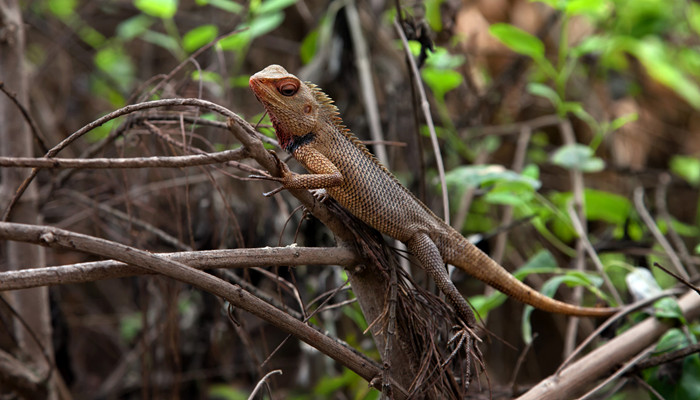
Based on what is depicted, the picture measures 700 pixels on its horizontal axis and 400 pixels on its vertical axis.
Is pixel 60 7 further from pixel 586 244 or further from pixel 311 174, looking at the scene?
pixel 586 244

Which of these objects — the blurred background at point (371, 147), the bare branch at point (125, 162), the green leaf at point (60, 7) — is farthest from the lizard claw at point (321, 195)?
the green leaf at point (60, 7)

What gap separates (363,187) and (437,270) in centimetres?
48

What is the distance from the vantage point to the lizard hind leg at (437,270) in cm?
216

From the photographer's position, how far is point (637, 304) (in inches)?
103

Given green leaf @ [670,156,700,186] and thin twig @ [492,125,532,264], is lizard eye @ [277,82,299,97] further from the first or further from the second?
green leaf @ [670,156,700,186]

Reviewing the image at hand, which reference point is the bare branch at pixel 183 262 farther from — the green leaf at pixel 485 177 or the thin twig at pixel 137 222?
the green leaf at pixel 485 177

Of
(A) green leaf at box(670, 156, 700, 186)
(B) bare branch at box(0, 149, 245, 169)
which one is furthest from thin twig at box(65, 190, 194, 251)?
(A) green leaf at box(670, 156, 700, 186)

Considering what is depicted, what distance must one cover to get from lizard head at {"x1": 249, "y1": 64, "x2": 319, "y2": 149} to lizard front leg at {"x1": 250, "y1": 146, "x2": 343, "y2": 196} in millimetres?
89

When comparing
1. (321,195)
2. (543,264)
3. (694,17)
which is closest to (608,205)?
(543,264)

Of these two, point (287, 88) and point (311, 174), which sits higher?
point (287, 88)

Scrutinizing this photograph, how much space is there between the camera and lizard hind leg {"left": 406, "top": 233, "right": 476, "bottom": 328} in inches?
85.0

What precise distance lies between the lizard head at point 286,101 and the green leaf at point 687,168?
4.45m

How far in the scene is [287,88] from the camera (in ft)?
7.50

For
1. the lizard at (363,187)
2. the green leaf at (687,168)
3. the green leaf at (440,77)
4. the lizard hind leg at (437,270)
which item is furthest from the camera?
the green leaf at (687,168)
